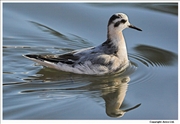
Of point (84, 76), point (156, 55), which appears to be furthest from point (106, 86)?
point (156, 55)

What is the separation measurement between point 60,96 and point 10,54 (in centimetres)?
185

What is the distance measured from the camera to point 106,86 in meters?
7.63

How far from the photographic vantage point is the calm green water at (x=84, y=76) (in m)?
6.92

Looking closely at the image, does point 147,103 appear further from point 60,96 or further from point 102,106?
point 60,96

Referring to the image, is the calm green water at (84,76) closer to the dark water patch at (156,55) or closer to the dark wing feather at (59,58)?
the dark water patch at (156,55)

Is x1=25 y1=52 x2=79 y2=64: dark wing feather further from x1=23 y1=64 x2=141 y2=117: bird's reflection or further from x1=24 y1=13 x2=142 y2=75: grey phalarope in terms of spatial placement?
x1=23 y1=64 x2=141 y2=117: bird's reflection

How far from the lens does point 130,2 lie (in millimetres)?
10656

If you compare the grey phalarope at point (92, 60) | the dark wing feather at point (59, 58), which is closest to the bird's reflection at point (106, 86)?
the grey phalarope at point (92, 60)

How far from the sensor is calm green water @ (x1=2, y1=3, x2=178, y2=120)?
6922 millimetres

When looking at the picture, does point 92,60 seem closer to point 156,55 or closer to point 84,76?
point 84,76

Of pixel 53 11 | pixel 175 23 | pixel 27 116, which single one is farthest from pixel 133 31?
pixel 27 116

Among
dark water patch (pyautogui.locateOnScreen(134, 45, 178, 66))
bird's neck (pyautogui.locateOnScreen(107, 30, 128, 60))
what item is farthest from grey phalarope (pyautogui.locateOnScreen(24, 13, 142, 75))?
dark water patch (pyautogui.locateOnScreen(134, 45, 178, 66))

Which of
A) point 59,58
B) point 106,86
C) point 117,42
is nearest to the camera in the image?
point 106,86

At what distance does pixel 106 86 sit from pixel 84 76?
484mm
